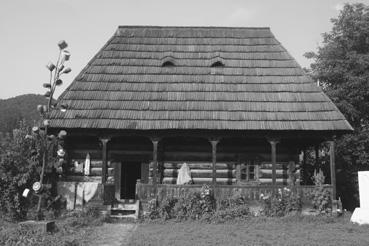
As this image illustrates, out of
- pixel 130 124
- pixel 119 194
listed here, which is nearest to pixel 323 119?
pixel 130 124

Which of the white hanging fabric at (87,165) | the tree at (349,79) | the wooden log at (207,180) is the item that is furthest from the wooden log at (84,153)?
the tree at (349,79)

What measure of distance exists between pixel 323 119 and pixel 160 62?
6.94 m

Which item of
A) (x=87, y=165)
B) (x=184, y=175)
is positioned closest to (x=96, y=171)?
(x=87, y=165)

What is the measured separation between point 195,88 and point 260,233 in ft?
22.7

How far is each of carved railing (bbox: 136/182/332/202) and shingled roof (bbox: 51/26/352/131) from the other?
2013mm

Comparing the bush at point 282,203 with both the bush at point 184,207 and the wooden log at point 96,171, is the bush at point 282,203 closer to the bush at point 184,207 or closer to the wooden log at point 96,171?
the bush at point 184,207

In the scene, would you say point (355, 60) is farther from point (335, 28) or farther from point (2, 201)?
point (2, 201)

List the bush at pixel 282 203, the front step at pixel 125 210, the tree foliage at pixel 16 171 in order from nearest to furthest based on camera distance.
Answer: the tree foliage at pixel 16 171
the bush at pixel 282 203
the front step at pixel 125 210

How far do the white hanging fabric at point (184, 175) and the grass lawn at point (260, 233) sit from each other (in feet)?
10.9

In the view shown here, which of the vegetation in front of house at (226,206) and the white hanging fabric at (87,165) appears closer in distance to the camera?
the vegetation in front of house at (226,206)

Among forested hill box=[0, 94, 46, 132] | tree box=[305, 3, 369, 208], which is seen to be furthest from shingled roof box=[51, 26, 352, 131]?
forested hill box=[0, 94, 46, 132]

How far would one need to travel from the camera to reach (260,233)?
10.2m

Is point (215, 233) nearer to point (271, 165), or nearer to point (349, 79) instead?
point (271, 165)

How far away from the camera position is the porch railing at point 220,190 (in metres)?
13.3
